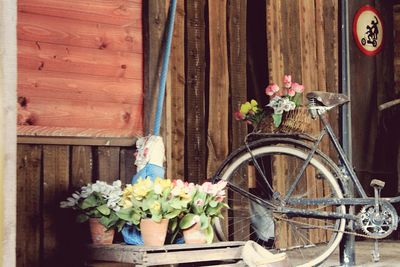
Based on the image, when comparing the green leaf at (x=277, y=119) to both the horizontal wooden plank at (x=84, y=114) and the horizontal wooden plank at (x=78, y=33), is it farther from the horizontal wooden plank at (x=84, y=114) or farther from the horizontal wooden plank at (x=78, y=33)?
the horizontal wooden plank at (x=78, y=33)

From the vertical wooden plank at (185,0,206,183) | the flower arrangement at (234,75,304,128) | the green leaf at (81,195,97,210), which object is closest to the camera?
the green leaf at (81,195,97,210)

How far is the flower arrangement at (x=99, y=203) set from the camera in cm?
514

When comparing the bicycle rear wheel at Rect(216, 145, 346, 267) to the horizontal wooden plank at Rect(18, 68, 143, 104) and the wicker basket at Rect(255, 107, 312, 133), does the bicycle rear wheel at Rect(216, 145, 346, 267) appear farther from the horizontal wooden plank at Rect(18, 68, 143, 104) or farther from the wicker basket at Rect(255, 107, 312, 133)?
the horizontal wooden plank at Rect(18, 68, 143, 104)

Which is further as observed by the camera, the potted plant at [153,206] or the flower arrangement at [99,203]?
the flower arrangement at [99,203]

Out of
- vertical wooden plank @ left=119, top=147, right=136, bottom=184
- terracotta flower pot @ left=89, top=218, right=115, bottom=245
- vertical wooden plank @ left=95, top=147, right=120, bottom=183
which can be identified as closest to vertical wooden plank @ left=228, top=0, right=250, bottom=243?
vertical wooden plank @ left=119, top=147, right=136, bottom=184

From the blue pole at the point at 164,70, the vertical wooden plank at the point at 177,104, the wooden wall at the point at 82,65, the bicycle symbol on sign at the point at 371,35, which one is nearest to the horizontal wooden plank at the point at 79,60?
Result: the wooden wall at the point at 82,65

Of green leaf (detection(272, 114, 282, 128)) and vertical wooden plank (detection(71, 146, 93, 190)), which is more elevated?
green leaf (detection(272, 114, 282, 128))

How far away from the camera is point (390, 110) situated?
9.98 meters

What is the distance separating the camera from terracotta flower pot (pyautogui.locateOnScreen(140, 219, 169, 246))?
4887 mm

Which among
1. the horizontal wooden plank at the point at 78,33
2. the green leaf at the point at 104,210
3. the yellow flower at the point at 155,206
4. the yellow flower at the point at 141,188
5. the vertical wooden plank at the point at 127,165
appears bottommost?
the green leaf at the point at 104,210

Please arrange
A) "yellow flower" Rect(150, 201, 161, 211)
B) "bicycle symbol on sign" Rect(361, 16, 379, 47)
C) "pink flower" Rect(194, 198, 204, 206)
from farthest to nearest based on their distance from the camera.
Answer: "bicycle symbol on sign" Rect(361, 16, 379, 47)
"pink flower" Rect(194, 198, 204, 206)
"yellow flower" Rect(150, 201, 161, 211)

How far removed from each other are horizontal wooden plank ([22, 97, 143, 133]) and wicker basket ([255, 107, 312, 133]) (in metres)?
1.10

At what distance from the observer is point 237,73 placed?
6922 millimetres

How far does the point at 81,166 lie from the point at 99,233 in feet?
1.99
